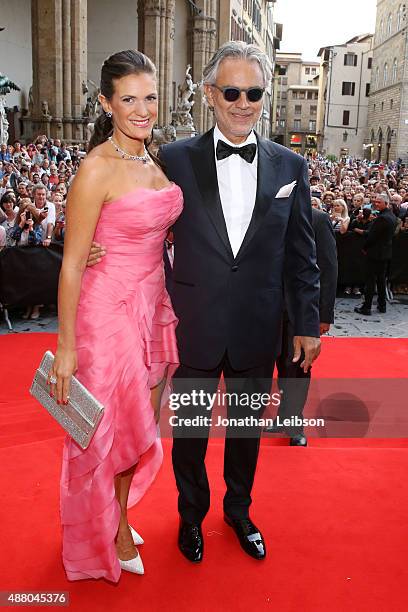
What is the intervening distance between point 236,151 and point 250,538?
152 centimetres

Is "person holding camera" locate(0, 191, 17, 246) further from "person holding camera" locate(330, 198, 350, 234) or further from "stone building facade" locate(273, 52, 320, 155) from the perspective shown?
"stone building facade" locate(273, 52, 320, 155)

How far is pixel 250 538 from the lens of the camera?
98.7 inches

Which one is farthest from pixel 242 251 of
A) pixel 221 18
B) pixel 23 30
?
pixel 221 18

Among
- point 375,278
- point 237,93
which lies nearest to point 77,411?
point 237,93

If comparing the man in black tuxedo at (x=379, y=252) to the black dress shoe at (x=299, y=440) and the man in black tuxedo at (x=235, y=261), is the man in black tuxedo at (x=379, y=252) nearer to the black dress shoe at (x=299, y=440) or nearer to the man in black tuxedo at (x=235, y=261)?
the black dress shoe at (x=299, y=440)

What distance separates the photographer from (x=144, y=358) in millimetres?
2244

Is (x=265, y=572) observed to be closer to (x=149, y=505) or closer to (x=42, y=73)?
(x=149, y=505)

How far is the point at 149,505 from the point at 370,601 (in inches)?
40.9

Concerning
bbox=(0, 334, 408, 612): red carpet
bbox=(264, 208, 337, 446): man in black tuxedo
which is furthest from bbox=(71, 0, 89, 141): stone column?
bbox=(0, 334, 408, 612): red carpet

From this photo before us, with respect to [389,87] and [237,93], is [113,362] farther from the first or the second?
[389,87]

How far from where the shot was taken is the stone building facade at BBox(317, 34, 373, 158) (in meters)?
71.5

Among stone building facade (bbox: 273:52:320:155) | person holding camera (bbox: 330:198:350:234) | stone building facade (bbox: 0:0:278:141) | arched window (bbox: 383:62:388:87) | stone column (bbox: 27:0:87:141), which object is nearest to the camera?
person holding camera (bbox: 330:198:350:234)

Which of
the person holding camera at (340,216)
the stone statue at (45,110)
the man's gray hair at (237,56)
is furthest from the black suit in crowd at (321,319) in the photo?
the stone statue at (45,110)

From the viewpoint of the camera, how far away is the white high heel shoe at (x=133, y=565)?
236cm
